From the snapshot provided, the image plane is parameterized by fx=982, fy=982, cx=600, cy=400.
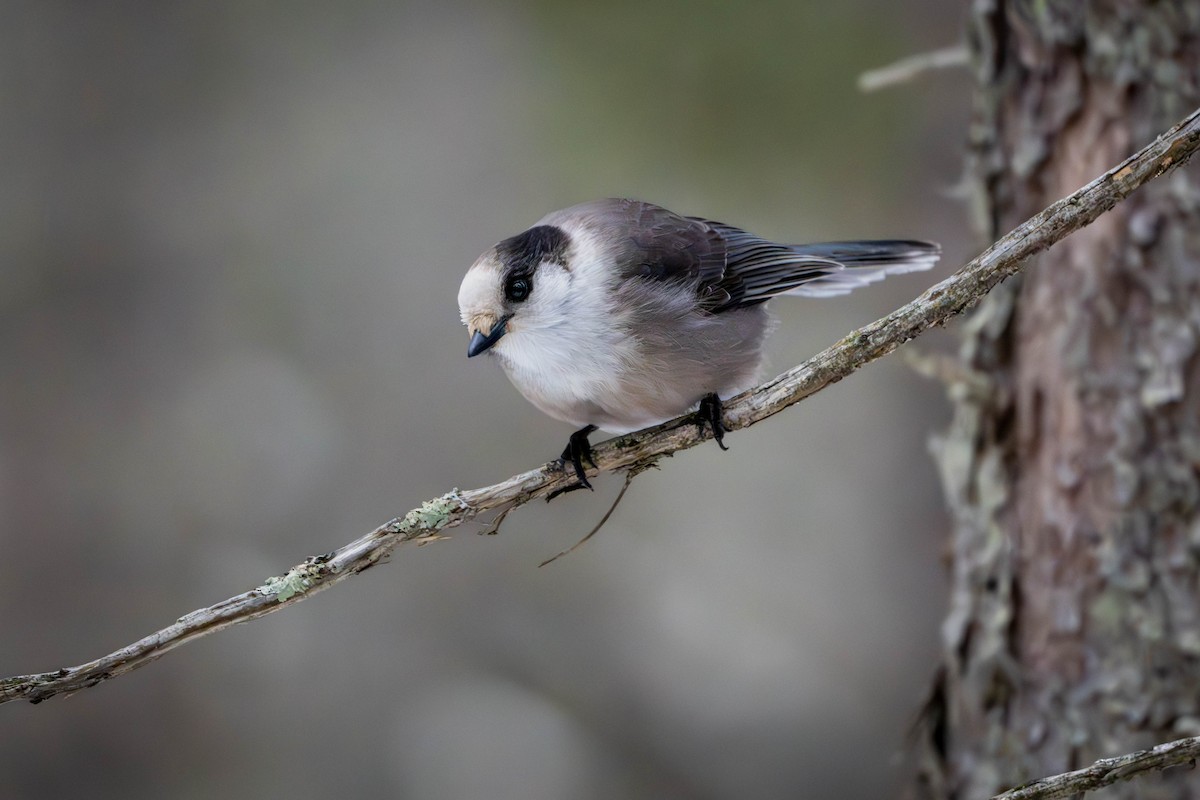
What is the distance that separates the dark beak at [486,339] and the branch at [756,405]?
11.7 inches

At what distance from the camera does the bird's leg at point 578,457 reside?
2146 millimetres

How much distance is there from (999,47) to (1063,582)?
142cm

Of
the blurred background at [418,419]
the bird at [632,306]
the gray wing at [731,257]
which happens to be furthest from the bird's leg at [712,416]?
the blurred background at [418,419]

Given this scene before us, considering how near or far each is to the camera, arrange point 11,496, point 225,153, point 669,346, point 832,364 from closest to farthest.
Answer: point 832,364, point 669,346, point 11,496, point 225,153

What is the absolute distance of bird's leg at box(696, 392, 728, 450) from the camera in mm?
2145

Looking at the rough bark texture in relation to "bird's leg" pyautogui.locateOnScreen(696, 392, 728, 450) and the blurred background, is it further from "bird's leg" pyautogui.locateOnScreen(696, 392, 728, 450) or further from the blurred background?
the blurred background

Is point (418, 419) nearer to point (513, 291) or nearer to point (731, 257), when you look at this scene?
point (731, 257)

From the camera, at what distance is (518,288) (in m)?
2.18

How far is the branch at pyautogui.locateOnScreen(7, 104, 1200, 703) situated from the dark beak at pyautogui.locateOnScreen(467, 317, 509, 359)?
30 centimetres

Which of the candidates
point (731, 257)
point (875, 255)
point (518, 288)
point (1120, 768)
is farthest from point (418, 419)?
point (1120, 768)

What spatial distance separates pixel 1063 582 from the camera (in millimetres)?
2537

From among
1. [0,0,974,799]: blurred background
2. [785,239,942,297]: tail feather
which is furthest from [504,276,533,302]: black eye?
[0,0,974,799]: blurred background

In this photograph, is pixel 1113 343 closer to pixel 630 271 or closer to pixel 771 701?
pixel 630 271

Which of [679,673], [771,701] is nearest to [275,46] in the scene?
[679,673]
